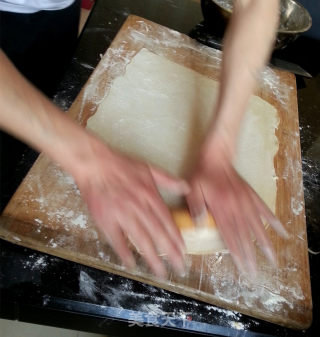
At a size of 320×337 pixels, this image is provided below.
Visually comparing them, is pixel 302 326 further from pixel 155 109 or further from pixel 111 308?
pixel 155 109

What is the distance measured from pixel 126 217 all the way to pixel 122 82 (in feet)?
1.54

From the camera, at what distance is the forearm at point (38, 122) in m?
0.56

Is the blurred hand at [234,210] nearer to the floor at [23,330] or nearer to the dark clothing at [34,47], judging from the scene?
the dark clothing at [34,47]

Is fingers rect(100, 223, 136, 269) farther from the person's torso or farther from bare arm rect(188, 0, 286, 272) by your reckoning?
the person's torso

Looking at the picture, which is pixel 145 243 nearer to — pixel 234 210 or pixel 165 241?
pixel 165 241

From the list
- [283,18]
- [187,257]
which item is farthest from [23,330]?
[283,18]

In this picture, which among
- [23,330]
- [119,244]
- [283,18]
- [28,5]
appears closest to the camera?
[119,244]

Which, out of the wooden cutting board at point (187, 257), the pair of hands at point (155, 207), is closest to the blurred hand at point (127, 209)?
the pair of hands at point (155, 207)

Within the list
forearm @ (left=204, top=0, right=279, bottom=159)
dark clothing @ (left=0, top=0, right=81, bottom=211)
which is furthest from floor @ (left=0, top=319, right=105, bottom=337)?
forearm @ (left=204, top=0, right=279, bottom=159)

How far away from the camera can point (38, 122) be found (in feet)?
1.89

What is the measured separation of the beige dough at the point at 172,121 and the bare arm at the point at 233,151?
82 mm

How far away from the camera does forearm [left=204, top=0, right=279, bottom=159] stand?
0.77 meters

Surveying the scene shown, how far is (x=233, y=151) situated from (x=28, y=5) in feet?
2.02

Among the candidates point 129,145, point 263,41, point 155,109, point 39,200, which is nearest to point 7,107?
point 39,200
